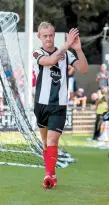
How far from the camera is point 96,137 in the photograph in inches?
842

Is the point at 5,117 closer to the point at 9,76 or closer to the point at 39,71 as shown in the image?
the point at 9,76

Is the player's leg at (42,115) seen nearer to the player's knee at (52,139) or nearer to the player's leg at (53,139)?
→ the player's leg at (53,139)

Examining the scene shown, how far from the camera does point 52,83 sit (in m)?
9.32

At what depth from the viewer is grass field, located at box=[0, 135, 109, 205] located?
8.35 meters

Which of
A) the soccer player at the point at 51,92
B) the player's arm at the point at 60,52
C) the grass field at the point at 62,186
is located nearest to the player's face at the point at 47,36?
the soccer player at the point at 51,92

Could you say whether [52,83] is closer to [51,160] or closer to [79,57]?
[79,57]

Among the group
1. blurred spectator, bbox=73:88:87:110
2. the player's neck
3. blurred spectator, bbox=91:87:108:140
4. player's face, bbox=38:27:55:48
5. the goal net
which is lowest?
blurred spectator, bbox=73:88:87:110

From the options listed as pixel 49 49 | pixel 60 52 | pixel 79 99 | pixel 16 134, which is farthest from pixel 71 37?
pixel 79 99

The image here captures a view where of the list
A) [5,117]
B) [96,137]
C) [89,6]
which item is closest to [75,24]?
[89,6]

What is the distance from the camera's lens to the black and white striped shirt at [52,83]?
9320 mm

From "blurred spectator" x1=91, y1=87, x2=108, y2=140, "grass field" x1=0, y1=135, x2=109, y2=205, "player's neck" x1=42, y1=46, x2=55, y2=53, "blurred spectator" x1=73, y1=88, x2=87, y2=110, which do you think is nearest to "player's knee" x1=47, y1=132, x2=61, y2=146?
"grass field" x1=0, y1=135, x2=109, y2=205

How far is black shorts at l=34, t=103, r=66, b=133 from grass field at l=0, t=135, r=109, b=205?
0.73 meters

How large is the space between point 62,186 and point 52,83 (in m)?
1.25

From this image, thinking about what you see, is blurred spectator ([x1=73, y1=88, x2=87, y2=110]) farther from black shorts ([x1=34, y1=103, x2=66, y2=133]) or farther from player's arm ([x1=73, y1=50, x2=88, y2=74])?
player's arm ([x1=73, y1=50, x2=88, y2=74])
